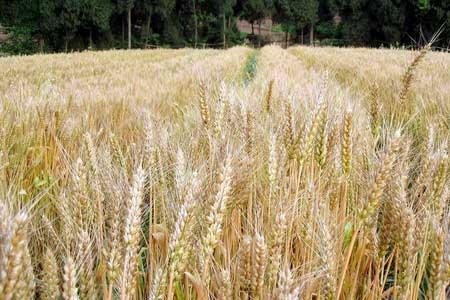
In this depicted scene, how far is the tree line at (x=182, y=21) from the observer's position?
27438 mm

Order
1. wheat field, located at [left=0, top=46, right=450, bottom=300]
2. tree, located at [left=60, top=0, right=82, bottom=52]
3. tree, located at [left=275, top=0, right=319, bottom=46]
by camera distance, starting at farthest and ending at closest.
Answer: tree, located at [left=275, top=0, right=319, bottom=46] → tree, located at [left=60, top=0, right=82, bottom=52] → wheat field, located at [left=0, top=46, right=450, bottom=300]

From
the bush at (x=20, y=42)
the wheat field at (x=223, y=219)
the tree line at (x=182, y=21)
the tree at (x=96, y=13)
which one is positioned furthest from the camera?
the bush at (x=20, y=42)

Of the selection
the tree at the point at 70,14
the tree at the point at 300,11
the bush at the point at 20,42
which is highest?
the tree at the point at 300,11

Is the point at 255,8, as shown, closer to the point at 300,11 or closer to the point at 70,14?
the point at 300,11

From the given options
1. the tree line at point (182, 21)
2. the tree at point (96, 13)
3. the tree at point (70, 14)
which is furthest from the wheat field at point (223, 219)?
the tree at point (96, 13)

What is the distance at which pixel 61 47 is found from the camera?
29.3 metres

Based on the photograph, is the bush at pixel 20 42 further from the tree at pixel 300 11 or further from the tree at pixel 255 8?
the tree at pixel 300 11

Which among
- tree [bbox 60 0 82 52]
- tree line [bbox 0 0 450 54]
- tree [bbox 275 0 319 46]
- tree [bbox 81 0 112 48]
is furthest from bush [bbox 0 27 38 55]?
tree [bbox 275 0 319 46]

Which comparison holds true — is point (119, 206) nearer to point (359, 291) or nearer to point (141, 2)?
point (359, 291)

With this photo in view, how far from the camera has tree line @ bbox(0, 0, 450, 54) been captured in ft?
90.0

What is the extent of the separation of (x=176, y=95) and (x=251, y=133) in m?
2.08

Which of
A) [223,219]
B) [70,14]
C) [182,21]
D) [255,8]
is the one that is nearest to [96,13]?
[70,14]

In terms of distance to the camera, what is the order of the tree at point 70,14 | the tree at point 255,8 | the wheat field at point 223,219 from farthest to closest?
1. the tree at point 255,8
2. the tree at point 70,14
3. the wheat field at point 223,219

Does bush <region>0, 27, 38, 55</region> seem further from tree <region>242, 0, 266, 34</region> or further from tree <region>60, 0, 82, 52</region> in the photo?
tree <region>242, 0, 266, 34</region>
